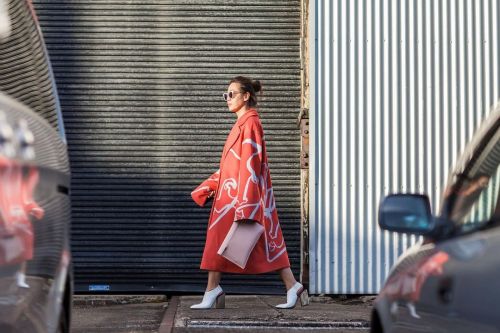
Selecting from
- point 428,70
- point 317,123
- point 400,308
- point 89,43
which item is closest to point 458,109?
point 428,70

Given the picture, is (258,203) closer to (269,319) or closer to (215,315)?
(215,315)

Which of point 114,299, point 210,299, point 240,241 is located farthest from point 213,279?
point 114,299

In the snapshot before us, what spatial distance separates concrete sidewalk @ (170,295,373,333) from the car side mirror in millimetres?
4215

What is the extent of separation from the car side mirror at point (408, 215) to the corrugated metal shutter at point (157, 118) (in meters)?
7.83

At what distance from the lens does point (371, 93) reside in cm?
1180

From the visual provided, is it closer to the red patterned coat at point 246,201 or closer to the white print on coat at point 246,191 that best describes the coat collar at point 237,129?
the red patterned coat at point 246,201

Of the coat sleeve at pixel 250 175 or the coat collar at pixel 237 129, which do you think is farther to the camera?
the coat collar at pixel 237 129

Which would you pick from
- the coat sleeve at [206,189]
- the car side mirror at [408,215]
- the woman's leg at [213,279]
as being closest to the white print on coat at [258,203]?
the coat sleeve at [206,189]

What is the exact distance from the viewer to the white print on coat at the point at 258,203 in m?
9.57

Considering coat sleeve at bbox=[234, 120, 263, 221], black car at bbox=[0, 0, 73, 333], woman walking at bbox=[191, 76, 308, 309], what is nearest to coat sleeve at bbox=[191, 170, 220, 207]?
woman walking at bbox=[191, 76, 308, 309]

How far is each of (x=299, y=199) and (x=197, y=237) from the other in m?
1.00

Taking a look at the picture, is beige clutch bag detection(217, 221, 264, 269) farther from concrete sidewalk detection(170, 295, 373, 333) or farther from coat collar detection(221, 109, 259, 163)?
coat collar detection(221, 109, 259, 163)

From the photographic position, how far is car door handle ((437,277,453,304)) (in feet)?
11.1

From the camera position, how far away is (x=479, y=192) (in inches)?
149
